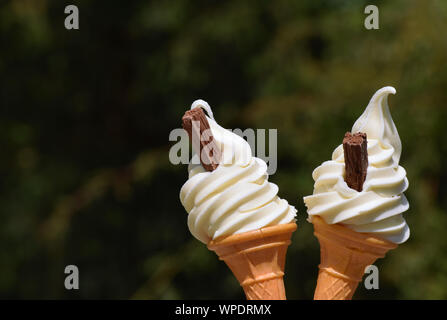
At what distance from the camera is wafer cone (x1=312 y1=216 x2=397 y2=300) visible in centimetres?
140

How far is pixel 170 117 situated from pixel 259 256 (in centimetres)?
283

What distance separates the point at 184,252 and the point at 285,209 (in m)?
2.33

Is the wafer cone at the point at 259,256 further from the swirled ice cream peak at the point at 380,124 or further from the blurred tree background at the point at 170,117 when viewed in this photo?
the blurred tree background at the point at 170,117

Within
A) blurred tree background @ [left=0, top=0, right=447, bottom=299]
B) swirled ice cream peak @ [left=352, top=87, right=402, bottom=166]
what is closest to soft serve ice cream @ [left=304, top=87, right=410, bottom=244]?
swirled ice cream peak @ [left=352, top=87, right=402, bottom=166]

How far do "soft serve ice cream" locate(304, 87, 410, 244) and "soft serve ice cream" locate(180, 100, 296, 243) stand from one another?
0.09 m

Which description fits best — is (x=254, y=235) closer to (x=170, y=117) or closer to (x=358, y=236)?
(x=358, y=236)

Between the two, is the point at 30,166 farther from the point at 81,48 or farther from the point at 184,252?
the point at 184,252

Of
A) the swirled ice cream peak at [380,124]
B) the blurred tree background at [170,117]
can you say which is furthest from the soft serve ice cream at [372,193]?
the blurred tree background at [170,117]

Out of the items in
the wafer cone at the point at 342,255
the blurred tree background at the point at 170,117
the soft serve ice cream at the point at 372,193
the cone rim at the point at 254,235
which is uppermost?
the blurred tree background at the point at 170,117

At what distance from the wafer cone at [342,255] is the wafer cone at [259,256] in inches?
3.1

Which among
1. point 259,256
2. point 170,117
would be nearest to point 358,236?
point 259,256

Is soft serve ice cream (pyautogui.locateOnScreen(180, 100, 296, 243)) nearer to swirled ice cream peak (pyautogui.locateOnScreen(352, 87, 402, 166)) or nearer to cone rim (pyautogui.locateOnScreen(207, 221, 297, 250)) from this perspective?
cone rim (pyautogui.locateOnScreen(207, 221, 297, 250))

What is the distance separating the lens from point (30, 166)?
4523 millimetres

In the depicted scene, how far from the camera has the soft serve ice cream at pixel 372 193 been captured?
1377 millimetres
